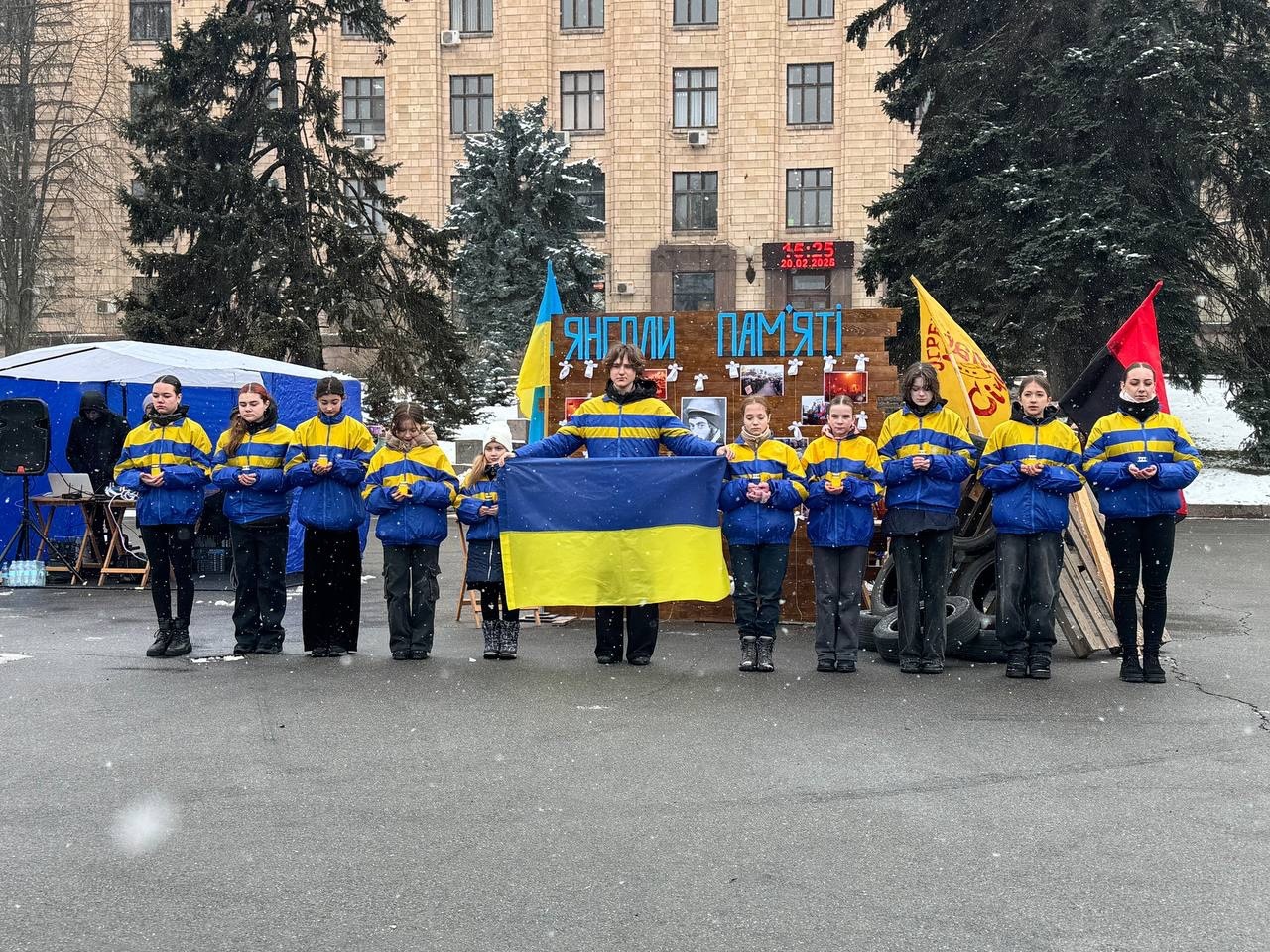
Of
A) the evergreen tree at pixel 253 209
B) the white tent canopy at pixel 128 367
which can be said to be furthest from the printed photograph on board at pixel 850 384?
the evergreen tree at pixel 253 209

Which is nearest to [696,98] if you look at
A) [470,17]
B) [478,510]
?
[470,17]

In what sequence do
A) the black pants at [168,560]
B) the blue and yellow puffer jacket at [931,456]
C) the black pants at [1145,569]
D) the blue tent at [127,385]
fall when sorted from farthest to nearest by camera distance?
the blue tent at [127,385], the black pants at [168,560], the blue and yellow puffer jacket at [931,456], the black pants at [1145,569]

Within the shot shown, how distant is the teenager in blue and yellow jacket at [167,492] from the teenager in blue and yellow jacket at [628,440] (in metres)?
2.44

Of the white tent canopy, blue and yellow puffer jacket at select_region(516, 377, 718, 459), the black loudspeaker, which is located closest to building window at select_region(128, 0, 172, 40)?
the white tent canopy

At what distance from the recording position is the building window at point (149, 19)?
2280 inches

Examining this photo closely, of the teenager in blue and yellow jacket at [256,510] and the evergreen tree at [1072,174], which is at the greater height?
the evergreen tree at [1072,174]

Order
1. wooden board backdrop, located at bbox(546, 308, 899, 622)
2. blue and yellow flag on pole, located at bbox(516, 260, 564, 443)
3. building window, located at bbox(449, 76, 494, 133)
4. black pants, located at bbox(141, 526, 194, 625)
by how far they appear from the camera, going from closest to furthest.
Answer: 1. black pants, located at bbox(141, 526, 194, 625)
2. wooden board backdrop, located at bbox(546, 308, 899, 622)
3. blue and yellow flag on pole, located at bbox(516, 260, 564, 443)
4. building window, located at bbox(449, 76, 494, 133)

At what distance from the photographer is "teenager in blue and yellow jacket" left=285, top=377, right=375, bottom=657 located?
10211 mm

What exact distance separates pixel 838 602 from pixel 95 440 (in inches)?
375

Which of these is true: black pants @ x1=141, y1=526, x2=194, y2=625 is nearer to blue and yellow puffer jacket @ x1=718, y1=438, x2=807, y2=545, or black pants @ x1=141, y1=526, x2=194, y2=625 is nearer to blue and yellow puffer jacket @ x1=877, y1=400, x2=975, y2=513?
blue and yellow puffer jacket @ x1=718, y1=438, x2=807, y2=545

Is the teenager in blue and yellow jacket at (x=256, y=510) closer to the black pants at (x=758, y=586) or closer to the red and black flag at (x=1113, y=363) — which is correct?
the black pants at (x=758, y=586)

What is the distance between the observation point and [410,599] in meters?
10.2

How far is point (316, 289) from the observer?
29.2 meters

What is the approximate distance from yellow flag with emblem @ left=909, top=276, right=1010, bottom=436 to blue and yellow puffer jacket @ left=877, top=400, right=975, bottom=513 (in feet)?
9.56
